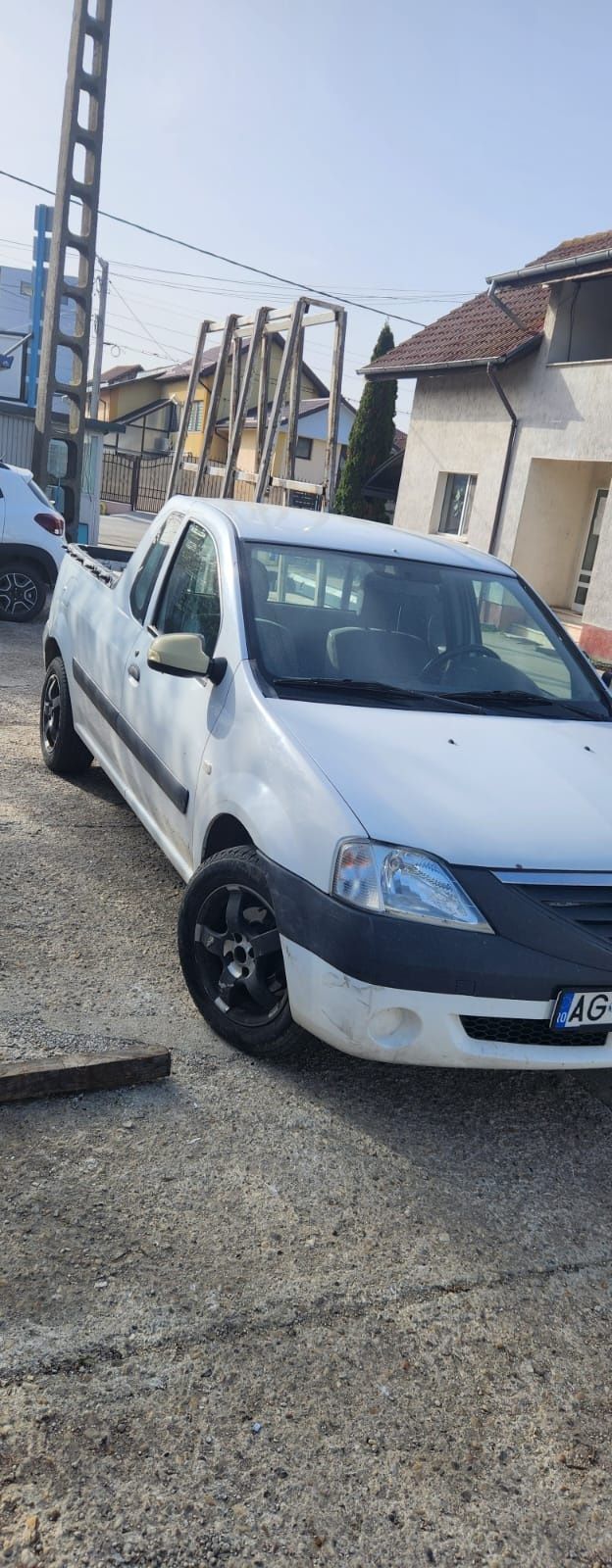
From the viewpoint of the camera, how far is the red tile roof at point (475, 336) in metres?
17.1

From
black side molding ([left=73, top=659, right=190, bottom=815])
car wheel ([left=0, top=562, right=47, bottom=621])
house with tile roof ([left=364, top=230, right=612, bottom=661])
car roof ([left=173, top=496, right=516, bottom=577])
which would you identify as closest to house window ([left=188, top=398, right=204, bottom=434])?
house with tile roof ([left=364, top=230, right=612, bottom=661])

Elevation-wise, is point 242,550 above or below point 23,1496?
above

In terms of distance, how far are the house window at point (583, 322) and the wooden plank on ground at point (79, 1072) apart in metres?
15.3

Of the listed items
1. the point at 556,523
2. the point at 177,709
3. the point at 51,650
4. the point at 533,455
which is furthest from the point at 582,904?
the point at 556,523

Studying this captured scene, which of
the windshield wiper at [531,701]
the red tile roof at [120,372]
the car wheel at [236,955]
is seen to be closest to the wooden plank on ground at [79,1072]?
the car wheel at [236,955]

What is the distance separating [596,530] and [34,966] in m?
15.2

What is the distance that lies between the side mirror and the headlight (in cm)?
105

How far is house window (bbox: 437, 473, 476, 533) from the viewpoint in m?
18.8

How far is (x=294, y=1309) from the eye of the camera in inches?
96.8

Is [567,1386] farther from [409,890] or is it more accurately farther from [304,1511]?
[409,890]

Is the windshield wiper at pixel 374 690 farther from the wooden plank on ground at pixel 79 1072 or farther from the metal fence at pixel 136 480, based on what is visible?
the metal fence at pixel 136 480

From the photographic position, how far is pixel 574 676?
14.1 feet

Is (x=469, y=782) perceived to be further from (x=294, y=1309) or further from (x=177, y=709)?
(x=294, y=1309)

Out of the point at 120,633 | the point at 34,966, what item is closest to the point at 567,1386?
the point at 34,966
